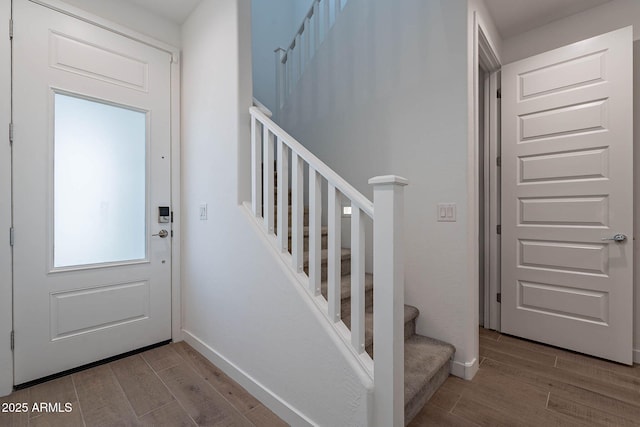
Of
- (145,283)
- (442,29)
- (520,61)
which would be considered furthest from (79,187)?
(520,61)

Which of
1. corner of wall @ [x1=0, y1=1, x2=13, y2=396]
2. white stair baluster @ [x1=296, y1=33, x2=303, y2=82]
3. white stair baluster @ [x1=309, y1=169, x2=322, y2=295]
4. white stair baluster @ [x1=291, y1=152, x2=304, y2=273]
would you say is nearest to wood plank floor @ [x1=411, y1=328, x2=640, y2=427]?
white stair baluster @ [x1=309, y1=169, x2=322, y2=295]

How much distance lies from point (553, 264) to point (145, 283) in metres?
3.26

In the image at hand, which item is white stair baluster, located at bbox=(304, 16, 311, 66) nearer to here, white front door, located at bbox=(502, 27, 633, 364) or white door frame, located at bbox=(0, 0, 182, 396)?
white door frame, located at bbox=(0, 0, 182, 396)

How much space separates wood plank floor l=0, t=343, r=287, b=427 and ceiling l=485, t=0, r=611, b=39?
3.19m

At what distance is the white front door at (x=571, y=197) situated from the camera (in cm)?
202

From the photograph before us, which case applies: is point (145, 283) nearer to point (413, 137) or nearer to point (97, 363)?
point (97, 363)

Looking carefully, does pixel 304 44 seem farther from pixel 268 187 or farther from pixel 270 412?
pixel 270 412

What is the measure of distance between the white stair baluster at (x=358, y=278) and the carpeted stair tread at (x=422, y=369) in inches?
19.1

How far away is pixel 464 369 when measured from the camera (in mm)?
1845

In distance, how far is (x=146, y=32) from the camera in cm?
227

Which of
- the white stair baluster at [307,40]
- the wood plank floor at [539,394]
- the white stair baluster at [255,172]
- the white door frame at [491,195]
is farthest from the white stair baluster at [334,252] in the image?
the white stair baluster at [307,40]

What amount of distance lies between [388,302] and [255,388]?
111 cm

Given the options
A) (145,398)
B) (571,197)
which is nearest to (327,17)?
(571,197)

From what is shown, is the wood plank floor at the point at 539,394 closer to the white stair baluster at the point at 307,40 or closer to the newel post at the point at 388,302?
the newel post at the point at 388,302
